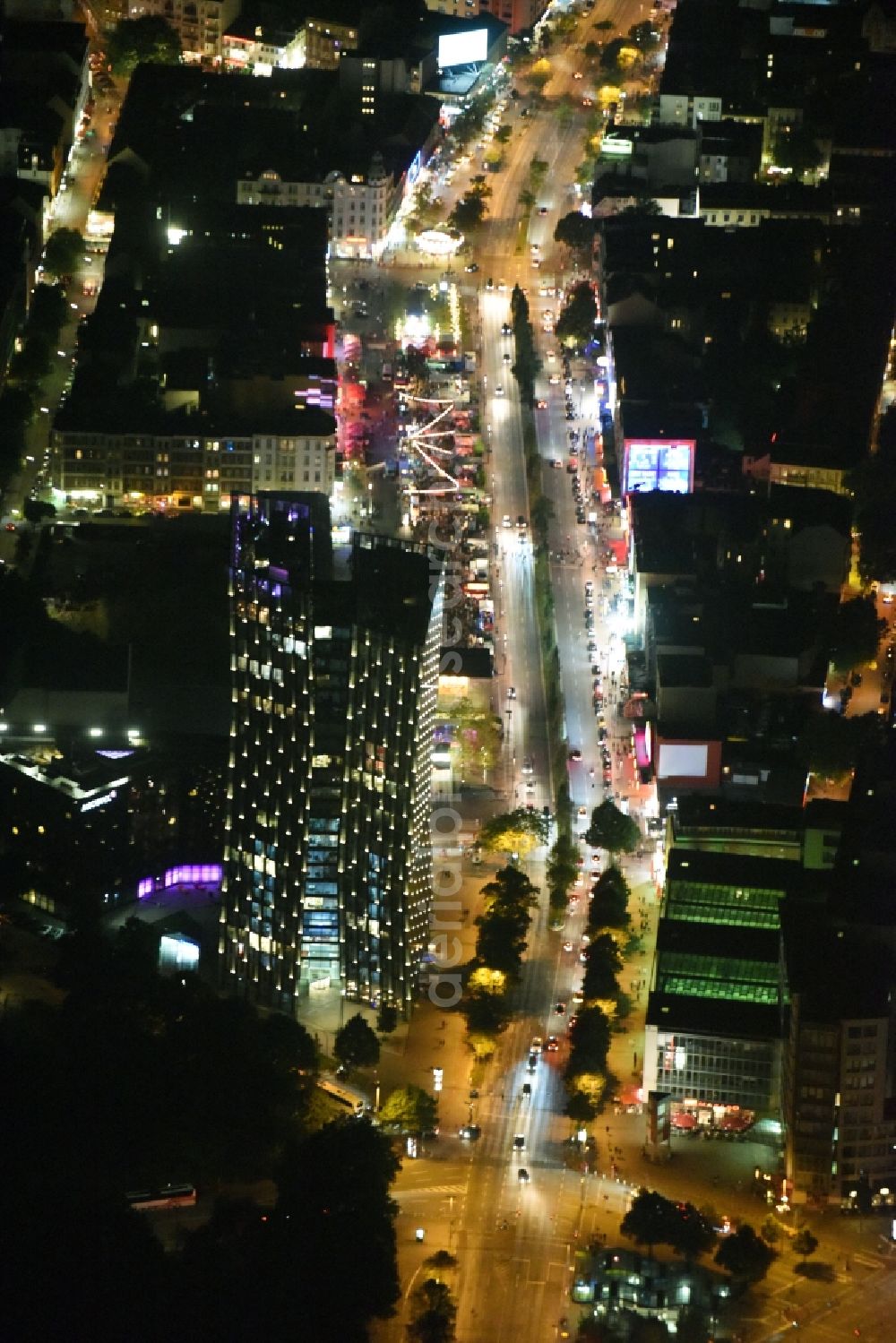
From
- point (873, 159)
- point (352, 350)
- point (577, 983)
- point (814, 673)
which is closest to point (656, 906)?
point (577, 983)

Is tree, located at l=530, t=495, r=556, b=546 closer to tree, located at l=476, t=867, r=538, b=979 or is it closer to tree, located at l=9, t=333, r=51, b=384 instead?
tree, located at l=9, t=333, r=51, b=384

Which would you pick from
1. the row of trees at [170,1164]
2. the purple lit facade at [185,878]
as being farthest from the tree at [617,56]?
the row of trees at [170,1164]

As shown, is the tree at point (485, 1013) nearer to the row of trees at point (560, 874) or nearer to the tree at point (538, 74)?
the row of trees at point (560, 874)

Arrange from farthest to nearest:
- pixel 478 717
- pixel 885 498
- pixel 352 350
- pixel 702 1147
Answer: pixel 352 350, pixel 885 498, pixel 478 717, pixel 702 1147

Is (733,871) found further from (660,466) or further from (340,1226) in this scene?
(660,466)

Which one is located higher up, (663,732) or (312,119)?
(312,119)

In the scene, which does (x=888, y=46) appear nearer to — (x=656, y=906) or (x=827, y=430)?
(x=827, y=430)

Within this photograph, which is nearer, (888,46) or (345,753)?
(345,753)
